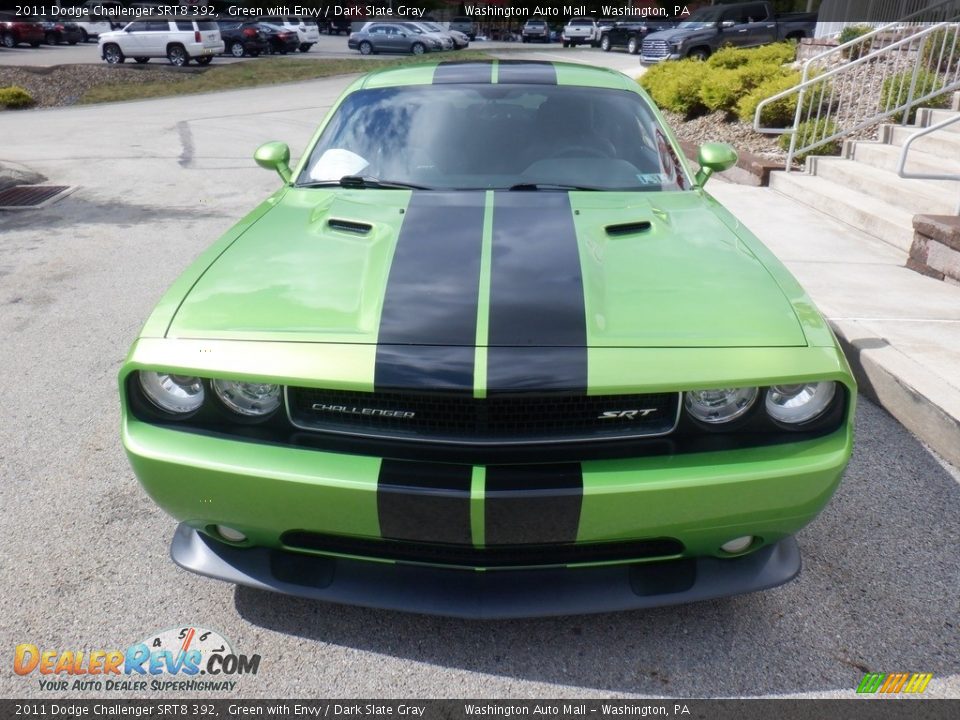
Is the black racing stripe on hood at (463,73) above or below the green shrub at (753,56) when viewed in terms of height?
below

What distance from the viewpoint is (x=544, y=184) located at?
3.00m

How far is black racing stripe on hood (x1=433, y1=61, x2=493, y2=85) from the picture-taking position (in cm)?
344

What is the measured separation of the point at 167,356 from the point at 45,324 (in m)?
3.29

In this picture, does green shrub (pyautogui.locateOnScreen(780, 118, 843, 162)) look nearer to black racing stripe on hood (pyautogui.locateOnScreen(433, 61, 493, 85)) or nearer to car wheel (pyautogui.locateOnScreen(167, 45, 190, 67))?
black racing stripe on hood (pyautogui.locateOnScreen(433, 61, 493, 85))

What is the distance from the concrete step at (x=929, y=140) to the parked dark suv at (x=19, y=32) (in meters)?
37.2

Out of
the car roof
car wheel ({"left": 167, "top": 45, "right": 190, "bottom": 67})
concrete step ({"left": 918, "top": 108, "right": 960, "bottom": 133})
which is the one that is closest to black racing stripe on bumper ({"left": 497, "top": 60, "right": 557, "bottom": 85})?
the car roof

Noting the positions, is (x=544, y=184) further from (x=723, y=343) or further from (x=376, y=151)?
(x=723, y=343)

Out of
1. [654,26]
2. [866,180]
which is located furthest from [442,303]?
[654,26]

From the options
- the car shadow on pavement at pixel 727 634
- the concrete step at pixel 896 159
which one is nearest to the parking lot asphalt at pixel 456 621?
the car shadow on pavement at pixel 727 634

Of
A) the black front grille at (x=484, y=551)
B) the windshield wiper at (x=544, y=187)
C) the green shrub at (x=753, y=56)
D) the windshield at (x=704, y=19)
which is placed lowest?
the black front grille at (x=484, y=551)

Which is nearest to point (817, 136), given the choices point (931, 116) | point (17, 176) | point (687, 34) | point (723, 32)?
point (931, 116)

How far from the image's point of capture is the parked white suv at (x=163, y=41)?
83.5ft

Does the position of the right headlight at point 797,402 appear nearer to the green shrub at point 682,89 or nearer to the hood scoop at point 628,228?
the hood scoop at point 628,228

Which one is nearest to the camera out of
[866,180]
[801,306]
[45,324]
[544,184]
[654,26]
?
[801,306]
